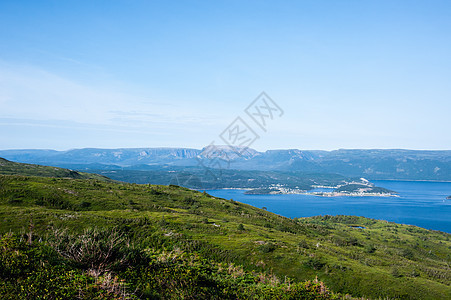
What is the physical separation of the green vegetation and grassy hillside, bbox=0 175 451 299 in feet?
0.17

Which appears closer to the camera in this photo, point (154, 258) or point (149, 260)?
point (149, 260)

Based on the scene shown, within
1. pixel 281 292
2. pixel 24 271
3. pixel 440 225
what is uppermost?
pixel 24 271

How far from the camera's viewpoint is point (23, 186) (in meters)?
40.2

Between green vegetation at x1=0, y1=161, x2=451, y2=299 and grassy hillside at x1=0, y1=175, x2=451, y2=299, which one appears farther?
grassy hillside at x1=0, y1=175, x2=451, y2=299

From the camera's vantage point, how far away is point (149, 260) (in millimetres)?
12125

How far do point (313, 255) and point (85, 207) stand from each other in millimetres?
33034

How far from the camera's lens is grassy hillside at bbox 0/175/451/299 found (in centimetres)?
996

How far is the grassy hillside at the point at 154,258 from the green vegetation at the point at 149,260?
51 millimetres

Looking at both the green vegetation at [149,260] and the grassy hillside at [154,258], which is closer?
the green vegetation at [149,260]

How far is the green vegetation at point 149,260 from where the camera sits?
31.2ft

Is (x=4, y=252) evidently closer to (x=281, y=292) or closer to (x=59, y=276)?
(x=59, y=276)

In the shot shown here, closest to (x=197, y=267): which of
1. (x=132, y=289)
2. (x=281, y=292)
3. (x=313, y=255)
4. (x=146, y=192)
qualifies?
(x=132, y=289)

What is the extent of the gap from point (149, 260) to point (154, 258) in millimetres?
239

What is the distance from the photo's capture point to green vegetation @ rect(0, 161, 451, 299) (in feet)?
31.2
